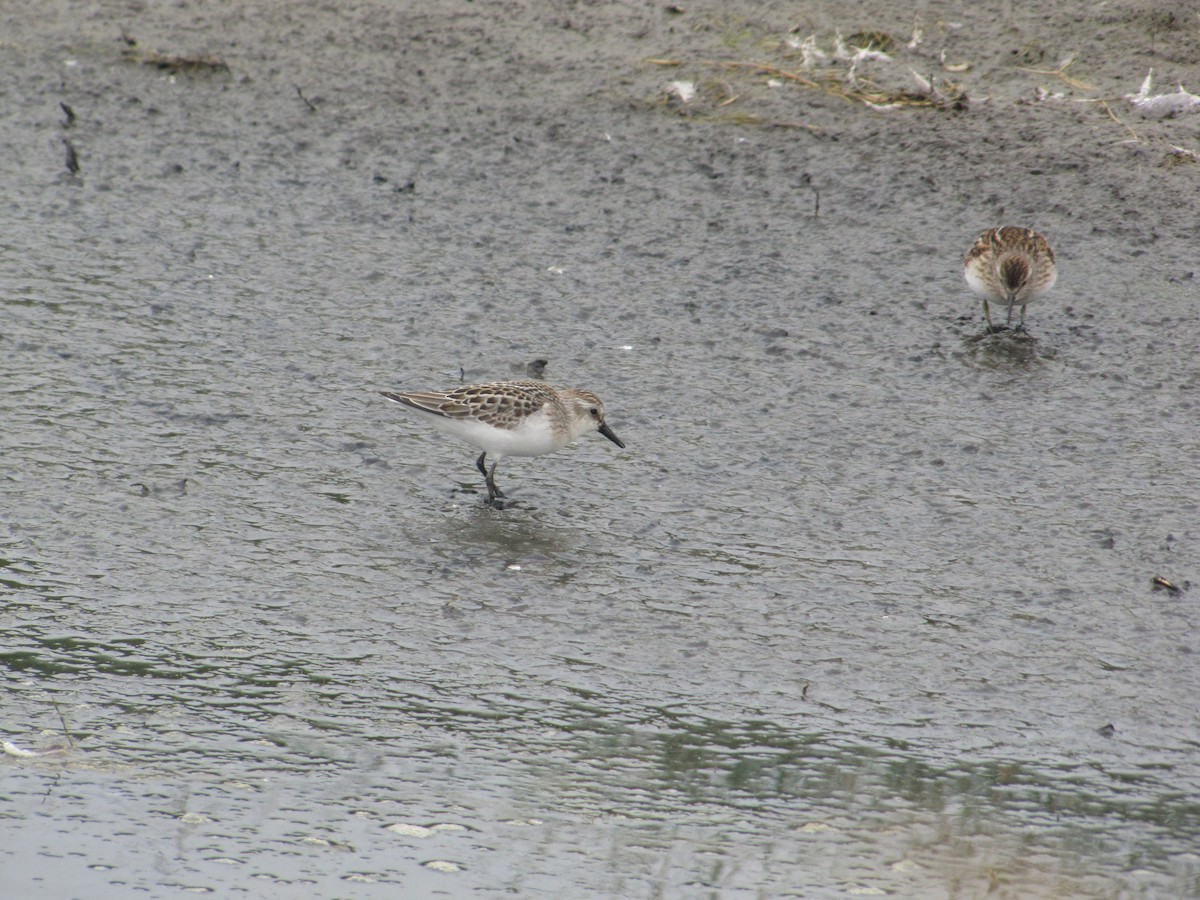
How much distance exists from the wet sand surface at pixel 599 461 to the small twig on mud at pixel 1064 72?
150mm

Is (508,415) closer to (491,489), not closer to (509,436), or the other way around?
(509,436)

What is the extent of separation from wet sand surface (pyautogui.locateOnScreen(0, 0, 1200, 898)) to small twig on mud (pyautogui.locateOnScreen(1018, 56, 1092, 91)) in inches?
5.9

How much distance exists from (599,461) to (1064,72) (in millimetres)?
5871

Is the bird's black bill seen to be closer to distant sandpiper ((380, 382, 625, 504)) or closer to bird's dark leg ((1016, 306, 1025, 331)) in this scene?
distant sandpiper ((380, 382, 625, 504))

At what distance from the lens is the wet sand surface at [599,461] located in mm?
4840

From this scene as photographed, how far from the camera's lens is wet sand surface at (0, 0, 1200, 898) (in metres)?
4.84

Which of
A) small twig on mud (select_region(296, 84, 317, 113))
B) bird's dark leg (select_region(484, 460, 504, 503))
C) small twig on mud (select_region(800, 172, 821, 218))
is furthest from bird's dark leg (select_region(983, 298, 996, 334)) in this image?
small twig on mud (select_region(296, 84, 317, 113))

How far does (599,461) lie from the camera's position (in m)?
7.45

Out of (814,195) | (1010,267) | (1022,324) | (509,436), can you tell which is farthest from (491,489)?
(814,195)

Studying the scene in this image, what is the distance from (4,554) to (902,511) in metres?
3.92

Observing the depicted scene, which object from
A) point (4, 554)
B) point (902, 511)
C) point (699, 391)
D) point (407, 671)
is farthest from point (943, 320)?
point (4, 554)

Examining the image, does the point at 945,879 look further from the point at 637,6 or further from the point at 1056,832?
the point at 637,6

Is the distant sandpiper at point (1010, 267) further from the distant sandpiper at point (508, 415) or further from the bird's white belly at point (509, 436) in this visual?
the bird's white belly at point (509, 436)

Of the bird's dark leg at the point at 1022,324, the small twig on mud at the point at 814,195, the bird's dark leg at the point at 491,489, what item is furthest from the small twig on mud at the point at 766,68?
the bird's dark leg at the point at 491,489
